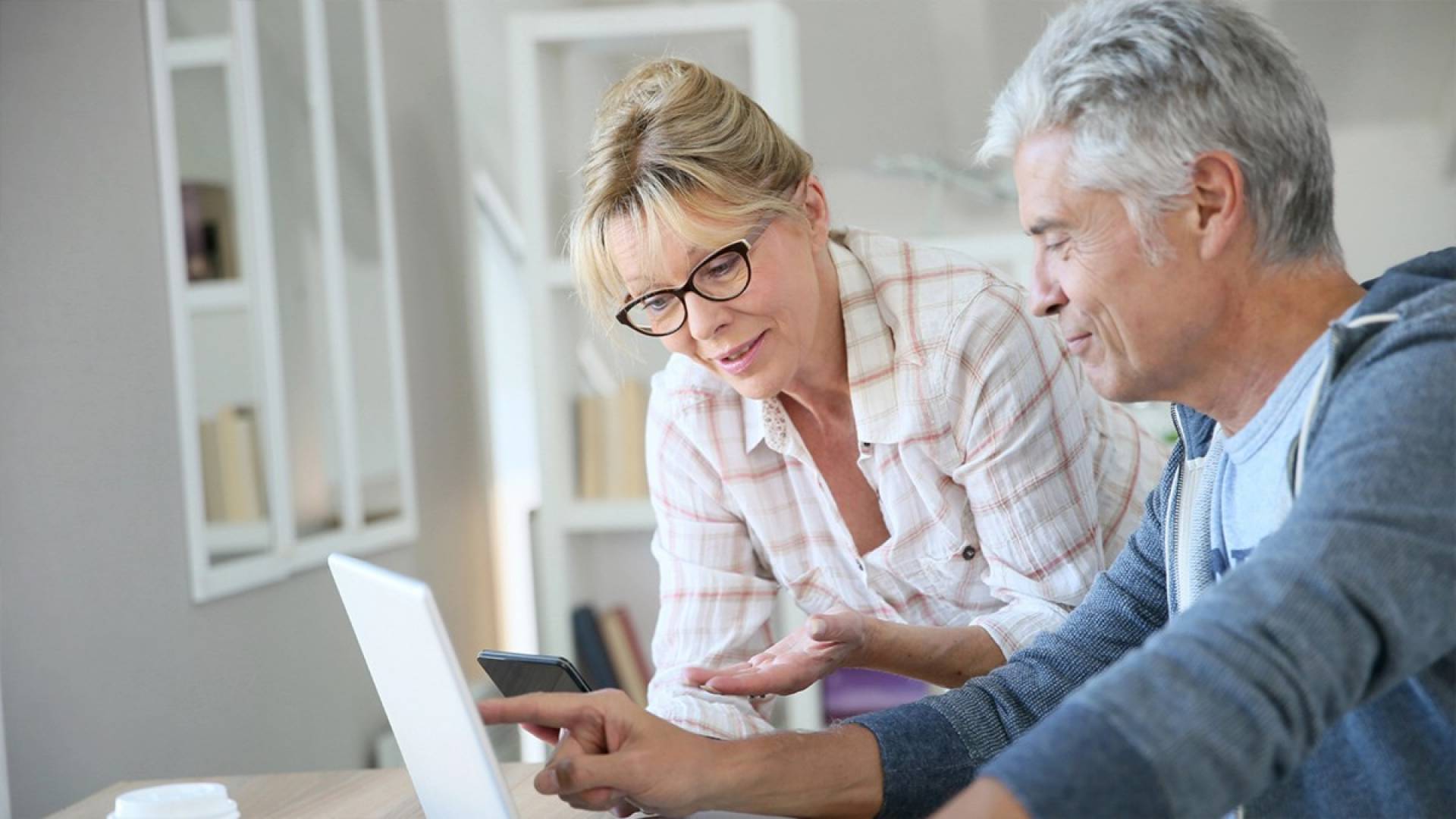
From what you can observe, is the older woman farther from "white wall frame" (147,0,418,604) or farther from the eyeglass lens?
"white wall frame" (147,0,418,604)

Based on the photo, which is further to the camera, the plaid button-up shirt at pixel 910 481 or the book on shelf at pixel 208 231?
the book on shelf at pixel 208 231

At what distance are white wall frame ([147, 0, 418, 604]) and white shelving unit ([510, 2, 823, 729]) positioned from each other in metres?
0.32

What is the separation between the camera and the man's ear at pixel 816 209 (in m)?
1.70

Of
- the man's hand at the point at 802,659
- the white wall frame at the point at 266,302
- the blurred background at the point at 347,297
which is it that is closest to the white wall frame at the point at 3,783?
the blurred background at the point at 347,297

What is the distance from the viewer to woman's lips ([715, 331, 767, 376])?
166 centimetres

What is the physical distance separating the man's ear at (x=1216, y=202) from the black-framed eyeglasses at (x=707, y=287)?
625mm

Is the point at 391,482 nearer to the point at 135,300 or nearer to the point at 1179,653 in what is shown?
the point at 135,300

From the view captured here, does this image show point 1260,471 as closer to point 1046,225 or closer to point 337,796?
point 1046,225

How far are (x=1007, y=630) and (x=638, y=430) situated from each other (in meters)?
1.83

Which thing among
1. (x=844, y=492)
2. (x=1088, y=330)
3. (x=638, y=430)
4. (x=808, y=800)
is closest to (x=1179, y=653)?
(x=1088, y=330)

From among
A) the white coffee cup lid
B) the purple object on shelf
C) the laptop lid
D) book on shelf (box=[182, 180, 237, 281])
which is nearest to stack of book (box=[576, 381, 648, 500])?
the purple object on shelf

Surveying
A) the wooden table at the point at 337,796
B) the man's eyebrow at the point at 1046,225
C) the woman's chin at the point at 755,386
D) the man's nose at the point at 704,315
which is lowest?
the wooden table at the point at 337,796

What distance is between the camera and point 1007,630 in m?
1.62

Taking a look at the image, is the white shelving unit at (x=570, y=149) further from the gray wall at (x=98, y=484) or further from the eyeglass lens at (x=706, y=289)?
the eyeglass lens at (x=706, y=289)
